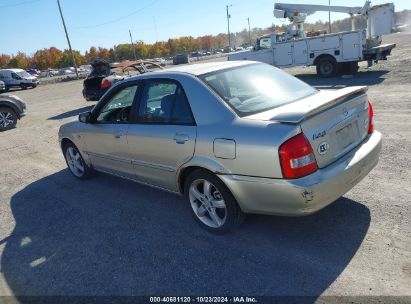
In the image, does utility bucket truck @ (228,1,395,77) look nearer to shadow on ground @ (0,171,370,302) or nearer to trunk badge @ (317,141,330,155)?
shadow on ground @ (0,171,370,302)

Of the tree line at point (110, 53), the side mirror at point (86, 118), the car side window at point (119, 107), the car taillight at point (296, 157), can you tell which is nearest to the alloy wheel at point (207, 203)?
the car taillight at point (296, 157)

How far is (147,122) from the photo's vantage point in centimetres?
420

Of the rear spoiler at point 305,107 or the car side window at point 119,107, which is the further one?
the car side window at point 119,107

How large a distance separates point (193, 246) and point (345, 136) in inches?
71.6

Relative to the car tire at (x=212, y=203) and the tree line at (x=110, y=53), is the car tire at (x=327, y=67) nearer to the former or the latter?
the car tire at (x=212, y=203)

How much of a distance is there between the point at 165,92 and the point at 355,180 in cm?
216

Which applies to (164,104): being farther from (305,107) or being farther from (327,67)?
(327,67)

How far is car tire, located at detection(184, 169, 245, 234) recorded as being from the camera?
3.49 metres

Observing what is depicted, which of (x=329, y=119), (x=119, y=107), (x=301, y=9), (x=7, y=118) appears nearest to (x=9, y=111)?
(x=7, y=118)

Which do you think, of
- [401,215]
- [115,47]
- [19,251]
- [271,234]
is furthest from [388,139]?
[115,47]

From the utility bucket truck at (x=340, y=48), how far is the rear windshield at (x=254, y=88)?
11.5m

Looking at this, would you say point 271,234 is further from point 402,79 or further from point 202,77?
point 402,79

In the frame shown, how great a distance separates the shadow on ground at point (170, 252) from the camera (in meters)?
3.03

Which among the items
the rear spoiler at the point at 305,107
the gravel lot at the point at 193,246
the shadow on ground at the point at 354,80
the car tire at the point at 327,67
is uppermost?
the rear spoiler at the point at 305,107
